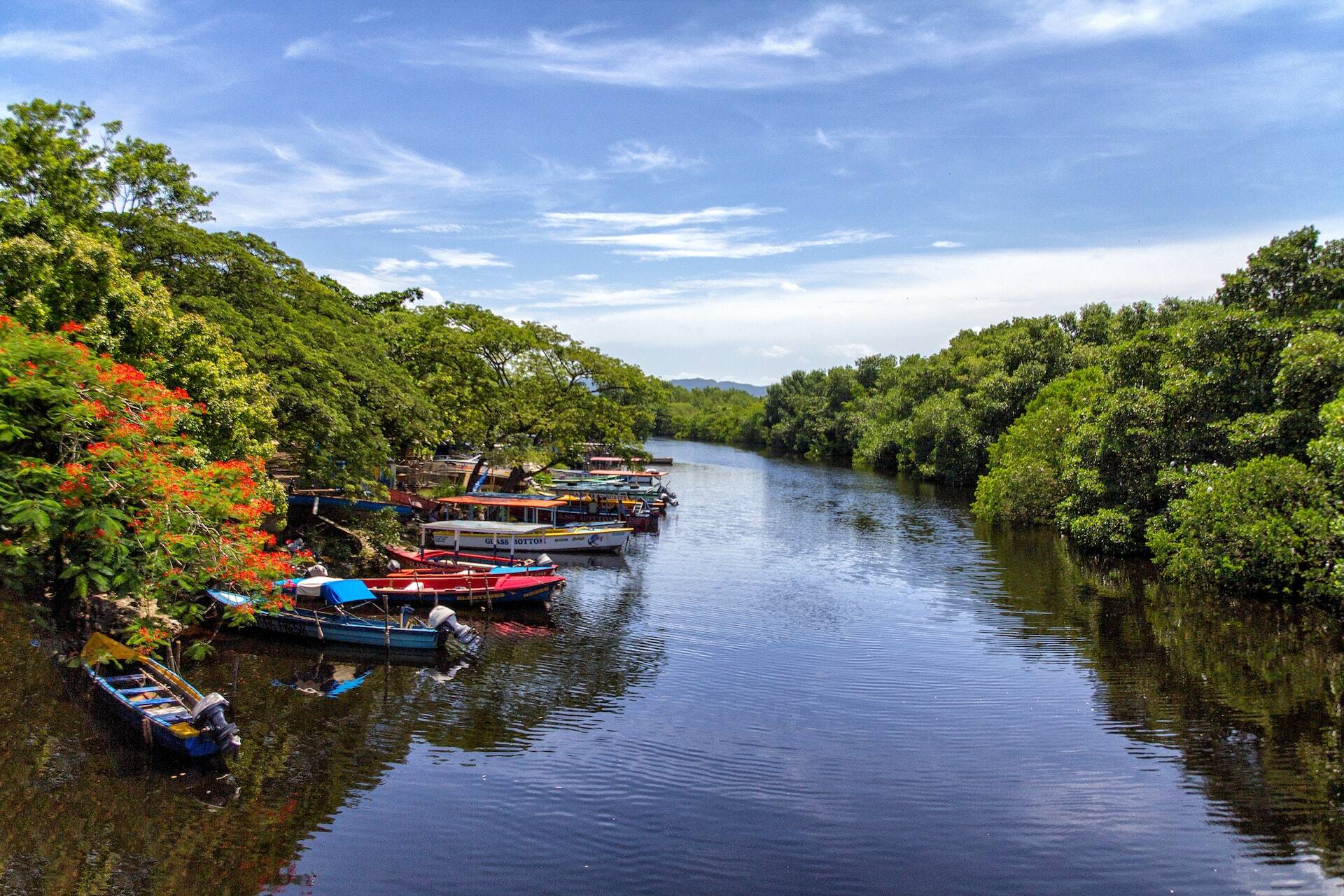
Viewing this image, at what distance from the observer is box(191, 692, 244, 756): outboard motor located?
15.2 metres

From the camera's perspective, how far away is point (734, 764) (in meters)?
16.2

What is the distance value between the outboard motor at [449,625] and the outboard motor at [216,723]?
737 cm

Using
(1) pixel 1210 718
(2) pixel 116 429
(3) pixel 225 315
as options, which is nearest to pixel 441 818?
(2) pixel 116 429

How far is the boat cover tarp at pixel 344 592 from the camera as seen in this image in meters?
23.1

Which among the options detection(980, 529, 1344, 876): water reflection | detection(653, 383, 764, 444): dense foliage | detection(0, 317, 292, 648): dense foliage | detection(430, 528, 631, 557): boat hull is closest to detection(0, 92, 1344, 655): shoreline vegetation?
detection(0, 317, 292, 648): dense foliage

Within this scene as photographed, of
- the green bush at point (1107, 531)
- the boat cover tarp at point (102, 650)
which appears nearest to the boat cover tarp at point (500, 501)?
the boat cover tarp at point (102, 650)

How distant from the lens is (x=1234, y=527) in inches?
1070

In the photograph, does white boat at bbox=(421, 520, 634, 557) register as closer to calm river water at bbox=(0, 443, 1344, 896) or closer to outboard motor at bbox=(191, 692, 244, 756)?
calm river water at bbox=(0, 443, 1344, 896)

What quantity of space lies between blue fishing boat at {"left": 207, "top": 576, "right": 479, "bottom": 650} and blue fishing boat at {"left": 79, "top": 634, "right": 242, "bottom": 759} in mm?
4719

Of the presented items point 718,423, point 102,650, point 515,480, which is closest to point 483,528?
point 515,480

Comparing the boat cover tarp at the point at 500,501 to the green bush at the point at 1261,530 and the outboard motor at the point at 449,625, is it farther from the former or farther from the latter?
the green bush at the point at 1261,530

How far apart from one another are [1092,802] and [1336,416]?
15.6 metres

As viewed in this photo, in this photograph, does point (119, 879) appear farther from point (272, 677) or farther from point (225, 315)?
point (225, 315)

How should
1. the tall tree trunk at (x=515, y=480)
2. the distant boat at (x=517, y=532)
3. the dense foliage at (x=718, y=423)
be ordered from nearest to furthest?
the distant boat at (x=517, y=532) < the tall tree trunk at (x=515, y=480) < the dense foliage at (x=718, y=423)
